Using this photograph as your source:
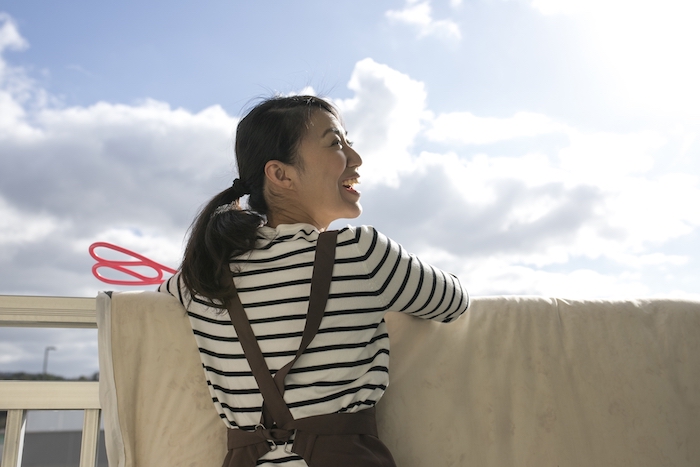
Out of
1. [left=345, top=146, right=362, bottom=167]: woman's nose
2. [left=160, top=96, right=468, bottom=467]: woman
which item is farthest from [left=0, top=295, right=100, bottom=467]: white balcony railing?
[left=345, top=146, right=362, bottom=167]: woman's nose

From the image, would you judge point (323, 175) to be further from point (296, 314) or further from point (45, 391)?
point (45, 391)

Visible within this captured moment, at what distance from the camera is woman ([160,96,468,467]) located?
2.74 ft

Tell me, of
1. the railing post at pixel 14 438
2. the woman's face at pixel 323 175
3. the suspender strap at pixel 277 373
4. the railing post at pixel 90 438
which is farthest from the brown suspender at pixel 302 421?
the railing post at pixel 14 438

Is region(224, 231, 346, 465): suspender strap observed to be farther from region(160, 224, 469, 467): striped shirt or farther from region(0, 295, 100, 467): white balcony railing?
region(0, 295, 100, 467): white balcony railing

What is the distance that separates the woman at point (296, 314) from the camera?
84 cm

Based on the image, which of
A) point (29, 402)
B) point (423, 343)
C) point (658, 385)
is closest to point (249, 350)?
point (423, 343)

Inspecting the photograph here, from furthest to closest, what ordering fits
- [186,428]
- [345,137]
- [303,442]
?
1. [345,137]
2. [186,428]
3. [303,442]

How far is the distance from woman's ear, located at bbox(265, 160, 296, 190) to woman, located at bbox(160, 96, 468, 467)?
90 millimetres

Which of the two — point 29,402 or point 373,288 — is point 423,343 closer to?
point 373,288

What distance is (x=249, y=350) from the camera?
86 centimetres

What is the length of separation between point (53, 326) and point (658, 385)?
3.80ft

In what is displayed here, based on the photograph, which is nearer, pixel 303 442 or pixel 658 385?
pixel 303 442

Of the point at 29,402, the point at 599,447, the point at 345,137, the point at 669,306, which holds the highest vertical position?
the point at 345,137

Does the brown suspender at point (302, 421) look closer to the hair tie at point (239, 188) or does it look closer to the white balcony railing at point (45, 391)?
the hair tie at point (239, 188)
